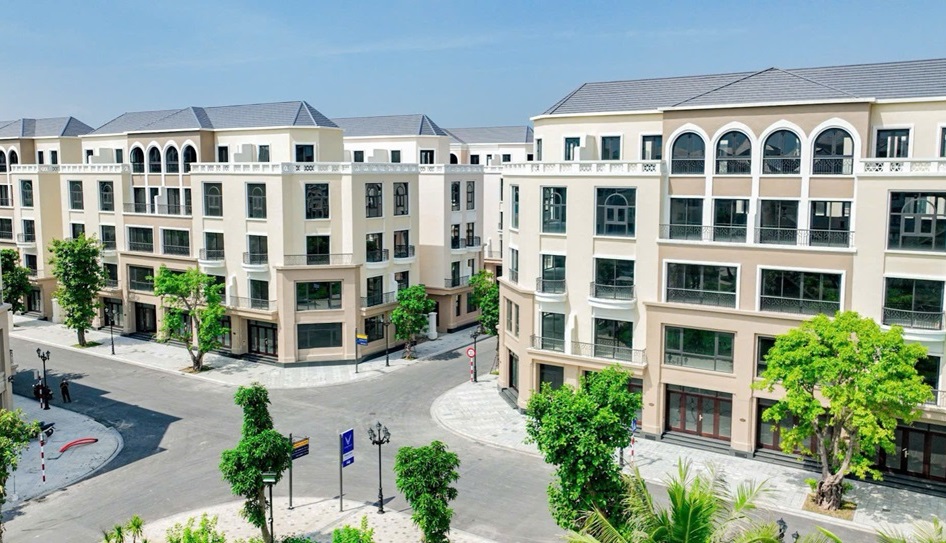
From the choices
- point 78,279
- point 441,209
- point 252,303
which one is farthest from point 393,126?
point 78,279

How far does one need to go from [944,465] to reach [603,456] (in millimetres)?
13776

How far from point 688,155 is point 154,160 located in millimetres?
32110

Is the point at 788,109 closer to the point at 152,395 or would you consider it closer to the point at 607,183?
the point at 607,183

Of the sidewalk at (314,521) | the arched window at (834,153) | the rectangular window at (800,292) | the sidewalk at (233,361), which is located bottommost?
Answer: the sidewalk at (314,521)

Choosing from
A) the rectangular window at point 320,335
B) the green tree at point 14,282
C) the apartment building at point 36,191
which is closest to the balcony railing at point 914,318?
the rectangular window at point 320,335

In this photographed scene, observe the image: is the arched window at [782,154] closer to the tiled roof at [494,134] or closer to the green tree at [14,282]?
the tiled roof at [494,134]

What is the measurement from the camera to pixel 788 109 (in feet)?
85.8

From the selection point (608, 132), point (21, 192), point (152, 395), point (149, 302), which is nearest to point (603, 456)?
point (608, 132)

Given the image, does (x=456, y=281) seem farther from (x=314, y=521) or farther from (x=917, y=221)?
(x=917, y=221)

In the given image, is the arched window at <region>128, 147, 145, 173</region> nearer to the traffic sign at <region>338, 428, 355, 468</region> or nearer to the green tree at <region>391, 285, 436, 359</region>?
the green tree at <region>391, 285, 436, 359</region>

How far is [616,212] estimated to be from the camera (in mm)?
29453

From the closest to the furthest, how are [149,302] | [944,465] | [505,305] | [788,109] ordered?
[944,465]
[788,109]
[505,305]
[149,302]

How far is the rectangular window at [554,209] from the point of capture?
100 feet

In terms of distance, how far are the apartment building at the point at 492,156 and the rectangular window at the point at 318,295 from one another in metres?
16.0
